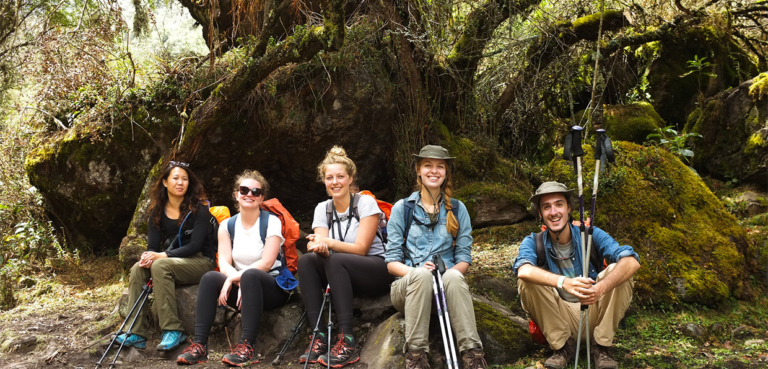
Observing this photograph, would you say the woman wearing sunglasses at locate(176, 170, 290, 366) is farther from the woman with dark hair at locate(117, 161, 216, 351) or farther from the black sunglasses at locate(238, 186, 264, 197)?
the woman with dark hair at locate(117, 161, 216, 351)

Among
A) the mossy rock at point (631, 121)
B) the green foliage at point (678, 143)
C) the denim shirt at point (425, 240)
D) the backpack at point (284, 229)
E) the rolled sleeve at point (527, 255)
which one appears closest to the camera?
the rolled sleeve at point (527, 255)

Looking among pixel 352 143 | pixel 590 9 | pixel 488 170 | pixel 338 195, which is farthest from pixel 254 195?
pixel 590 9

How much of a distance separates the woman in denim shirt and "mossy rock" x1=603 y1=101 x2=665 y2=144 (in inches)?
230

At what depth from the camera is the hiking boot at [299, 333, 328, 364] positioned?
3973 millimetres

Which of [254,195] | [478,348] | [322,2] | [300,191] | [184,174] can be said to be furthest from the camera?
[300,191]

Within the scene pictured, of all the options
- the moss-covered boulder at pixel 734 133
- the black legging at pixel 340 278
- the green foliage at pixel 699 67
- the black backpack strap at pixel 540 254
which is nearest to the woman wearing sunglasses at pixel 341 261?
the black legging at pixel 340 278

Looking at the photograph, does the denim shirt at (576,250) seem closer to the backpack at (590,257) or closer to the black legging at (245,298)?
the backpack at (590,257)

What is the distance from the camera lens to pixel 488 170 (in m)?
7.95

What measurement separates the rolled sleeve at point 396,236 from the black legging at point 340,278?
0.79 feet

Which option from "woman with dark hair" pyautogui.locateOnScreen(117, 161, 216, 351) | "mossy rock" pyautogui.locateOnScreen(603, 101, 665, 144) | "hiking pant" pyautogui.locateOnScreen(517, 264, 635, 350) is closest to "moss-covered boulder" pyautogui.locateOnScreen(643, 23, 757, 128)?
"mossy rock" pyautogui.locateOnScreen(603, 101, 665, 144)

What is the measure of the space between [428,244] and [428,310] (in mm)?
604

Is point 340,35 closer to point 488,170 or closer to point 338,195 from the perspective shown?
point 338,195

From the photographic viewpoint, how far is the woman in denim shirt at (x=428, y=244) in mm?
3586

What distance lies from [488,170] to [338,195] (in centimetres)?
415
